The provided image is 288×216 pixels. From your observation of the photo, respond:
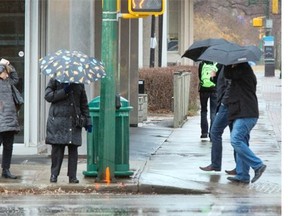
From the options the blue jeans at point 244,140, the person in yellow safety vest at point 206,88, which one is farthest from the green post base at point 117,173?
the person in yellow safety vest at point 206,88

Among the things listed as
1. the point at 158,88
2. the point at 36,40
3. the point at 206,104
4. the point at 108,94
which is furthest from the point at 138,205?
the point at 158,88

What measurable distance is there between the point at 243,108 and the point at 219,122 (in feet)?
3.11

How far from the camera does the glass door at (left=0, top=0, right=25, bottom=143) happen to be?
1437 cm

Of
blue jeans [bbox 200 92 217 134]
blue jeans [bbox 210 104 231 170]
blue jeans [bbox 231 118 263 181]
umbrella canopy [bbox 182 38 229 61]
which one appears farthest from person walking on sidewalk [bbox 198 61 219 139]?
blue jeans [bbox 231 118 263 181]

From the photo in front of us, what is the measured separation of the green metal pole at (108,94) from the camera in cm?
1158

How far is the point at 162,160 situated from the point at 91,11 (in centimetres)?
286

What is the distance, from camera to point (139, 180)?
11.8 m

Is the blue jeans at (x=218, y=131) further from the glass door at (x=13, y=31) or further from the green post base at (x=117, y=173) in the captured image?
the glass door at (x=13, y=31)

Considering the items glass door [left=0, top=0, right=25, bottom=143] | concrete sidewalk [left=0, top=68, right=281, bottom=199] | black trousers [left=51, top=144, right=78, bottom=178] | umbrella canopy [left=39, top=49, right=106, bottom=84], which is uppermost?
glass door [left=0, top=0, right=25, bottom=143]

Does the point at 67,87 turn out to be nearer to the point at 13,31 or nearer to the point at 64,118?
the point at 64,118

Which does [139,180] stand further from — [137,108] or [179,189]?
[137,108]

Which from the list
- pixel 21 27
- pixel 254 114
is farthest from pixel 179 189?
Answer: pixel 21 27

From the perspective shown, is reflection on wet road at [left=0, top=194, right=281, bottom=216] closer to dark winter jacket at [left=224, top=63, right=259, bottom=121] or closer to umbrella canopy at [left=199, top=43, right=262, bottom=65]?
dark winter jacket at [left=224, top=63, right=259, bottom=121]

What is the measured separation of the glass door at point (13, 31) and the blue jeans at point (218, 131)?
389cm
